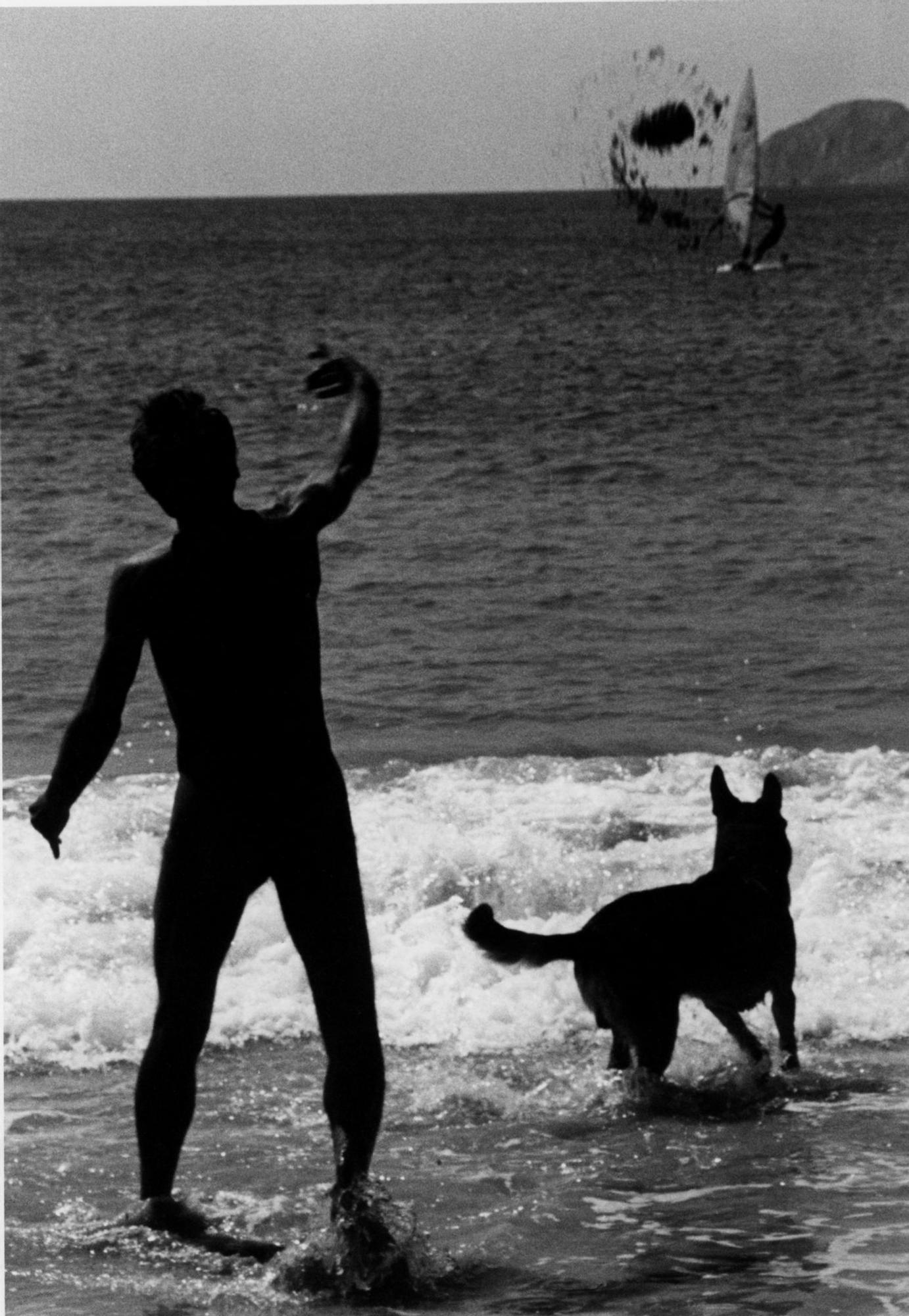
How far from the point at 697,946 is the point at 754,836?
0.40 m

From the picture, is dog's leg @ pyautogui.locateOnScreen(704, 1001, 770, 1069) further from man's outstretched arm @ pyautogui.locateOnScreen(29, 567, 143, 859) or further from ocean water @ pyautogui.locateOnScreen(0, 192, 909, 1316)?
man's outstretched arm @ pyautogui.locateOnScreen(29, 567, 143, 859)

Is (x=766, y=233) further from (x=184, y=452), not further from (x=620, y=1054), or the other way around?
(x=620, y=1054)

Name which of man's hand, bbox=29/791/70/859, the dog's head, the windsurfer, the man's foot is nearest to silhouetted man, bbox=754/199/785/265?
the windsurfer

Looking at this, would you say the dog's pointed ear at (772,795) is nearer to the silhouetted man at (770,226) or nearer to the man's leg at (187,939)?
the silhouetted man at (770,226)

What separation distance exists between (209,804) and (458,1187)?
3.19 ft

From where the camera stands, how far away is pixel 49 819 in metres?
Answer: 3.06

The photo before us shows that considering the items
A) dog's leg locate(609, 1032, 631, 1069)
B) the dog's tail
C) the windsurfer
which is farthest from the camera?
the windsurfer

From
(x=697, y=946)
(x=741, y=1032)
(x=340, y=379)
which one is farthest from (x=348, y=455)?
(x=741, y=1032)

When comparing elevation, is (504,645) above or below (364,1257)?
above

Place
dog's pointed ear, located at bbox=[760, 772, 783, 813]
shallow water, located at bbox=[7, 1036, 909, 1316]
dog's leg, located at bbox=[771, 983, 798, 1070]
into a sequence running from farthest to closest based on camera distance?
dog's pointed ear, located at bbox=[760, 772, 783, 813] < dog's leg, located at bbox=[771, 983, 798, 1070] < shallow water, located at bbox=[7, 1036, 909, 1316]

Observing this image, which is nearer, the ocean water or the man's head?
the man's head

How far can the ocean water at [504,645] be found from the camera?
3889mm

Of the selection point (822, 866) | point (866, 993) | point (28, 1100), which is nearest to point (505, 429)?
point (822, 866)

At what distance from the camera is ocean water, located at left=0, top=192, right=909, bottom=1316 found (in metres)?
3.89
